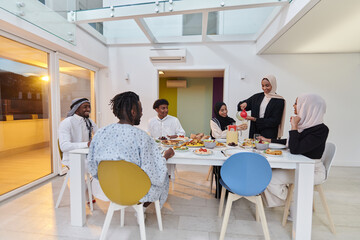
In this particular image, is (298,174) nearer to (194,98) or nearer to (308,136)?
(308,136)

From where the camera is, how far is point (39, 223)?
5.56ft

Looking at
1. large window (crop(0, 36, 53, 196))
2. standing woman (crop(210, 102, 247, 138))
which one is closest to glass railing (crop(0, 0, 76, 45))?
large window (crop(0, 36, 53, 196))

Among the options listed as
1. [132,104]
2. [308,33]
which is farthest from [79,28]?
[308,33]

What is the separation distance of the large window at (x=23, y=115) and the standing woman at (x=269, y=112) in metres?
3.09

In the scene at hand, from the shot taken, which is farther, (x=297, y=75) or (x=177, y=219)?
(x=297, y=75)

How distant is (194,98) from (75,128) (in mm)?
4311

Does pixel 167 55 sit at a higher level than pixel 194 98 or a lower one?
higher

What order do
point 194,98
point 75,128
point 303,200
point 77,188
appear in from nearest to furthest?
point 303,200, point 77,188, point 75,128, point 194,98

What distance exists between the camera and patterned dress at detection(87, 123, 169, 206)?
115 centimetres

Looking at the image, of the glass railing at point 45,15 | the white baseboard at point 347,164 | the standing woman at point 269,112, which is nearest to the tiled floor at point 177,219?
the standing woman at point 269,112

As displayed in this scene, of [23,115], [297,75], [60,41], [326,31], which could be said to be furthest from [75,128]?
[297,75]

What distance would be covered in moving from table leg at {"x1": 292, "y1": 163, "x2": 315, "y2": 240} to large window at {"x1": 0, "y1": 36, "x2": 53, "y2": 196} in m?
3.22

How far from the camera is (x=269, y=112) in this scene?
2.34 metres

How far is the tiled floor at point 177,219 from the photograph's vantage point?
156cm
